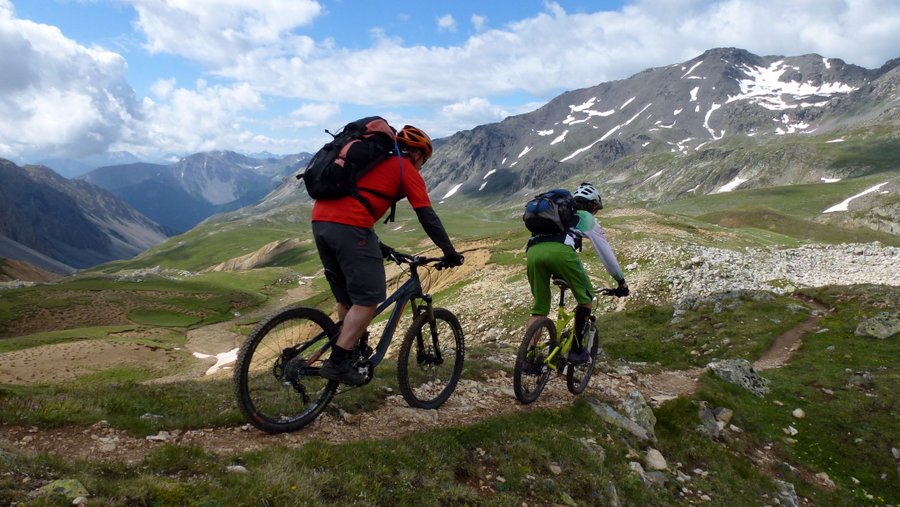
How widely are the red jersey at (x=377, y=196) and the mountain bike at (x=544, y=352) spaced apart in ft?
14.1

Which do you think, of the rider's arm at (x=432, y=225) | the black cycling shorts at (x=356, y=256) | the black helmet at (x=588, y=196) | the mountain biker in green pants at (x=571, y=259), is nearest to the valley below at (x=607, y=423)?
the black cycling shorts at (x=356, y=256)

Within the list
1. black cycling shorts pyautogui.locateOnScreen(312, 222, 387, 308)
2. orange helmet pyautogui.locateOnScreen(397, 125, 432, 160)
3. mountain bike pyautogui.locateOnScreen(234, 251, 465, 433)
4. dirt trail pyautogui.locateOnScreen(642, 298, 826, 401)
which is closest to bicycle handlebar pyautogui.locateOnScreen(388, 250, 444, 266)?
mountain bike pyautogui.locateOnScreen(234, 251, 465, 433)

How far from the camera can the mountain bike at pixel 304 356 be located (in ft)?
23.8

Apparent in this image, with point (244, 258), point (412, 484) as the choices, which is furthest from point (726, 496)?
point (244, 258)

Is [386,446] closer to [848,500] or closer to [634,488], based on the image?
[634,488]

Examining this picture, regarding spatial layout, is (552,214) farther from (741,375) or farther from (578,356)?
(741,375)

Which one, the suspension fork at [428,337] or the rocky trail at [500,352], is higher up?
the suspension fork at [428,337]

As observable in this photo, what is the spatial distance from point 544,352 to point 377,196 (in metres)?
5.67

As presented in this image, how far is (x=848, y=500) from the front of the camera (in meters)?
11.3

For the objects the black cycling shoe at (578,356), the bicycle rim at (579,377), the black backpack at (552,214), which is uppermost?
the black backpack at (552,214)

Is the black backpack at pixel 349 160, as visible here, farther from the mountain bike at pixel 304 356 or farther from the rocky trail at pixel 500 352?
the rocky trail at pixel 500 352

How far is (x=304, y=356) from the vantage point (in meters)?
7.73

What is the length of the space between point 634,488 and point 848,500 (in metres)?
6.94

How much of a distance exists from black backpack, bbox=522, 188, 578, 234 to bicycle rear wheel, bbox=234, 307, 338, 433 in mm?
4696
